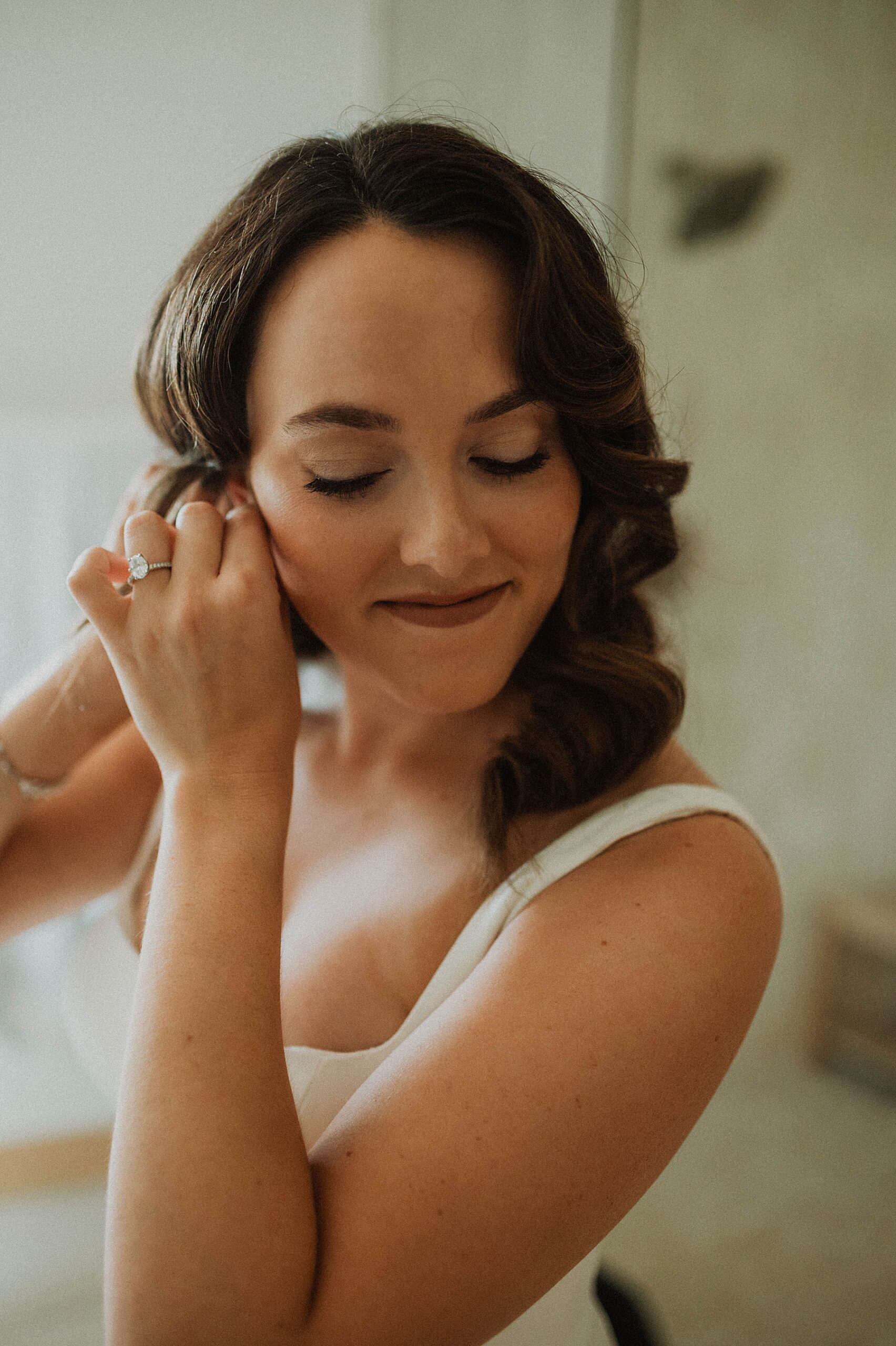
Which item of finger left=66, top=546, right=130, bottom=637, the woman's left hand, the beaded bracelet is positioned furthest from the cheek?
the beaded bracelet

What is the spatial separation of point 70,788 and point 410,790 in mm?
401

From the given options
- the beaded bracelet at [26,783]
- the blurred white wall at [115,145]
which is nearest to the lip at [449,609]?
the beaded bracelet at [26,783]

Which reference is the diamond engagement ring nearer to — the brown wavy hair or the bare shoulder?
the brown wavy hair

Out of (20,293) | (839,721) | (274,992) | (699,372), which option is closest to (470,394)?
(274,992)

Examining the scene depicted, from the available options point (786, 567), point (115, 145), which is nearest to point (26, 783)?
point (115, 145)

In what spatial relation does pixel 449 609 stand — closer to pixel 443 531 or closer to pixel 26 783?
pixel 443 531

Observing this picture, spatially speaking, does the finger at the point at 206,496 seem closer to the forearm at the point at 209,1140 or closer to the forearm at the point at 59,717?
the forearm at the point at 59,717

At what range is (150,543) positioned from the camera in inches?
32.6

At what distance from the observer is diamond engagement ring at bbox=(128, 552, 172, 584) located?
0.82 metres

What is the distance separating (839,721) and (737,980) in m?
1.13

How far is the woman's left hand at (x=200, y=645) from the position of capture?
76 centimetres

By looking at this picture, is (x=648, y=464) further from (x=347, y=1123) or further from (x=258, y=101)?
(x=258, y=101)

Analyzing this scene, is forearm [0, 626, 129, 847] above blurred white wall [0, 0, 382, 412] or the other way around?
the other way around

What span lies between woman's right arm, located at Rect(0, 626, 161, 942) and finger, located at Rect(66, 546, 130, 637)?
208 millimetres
